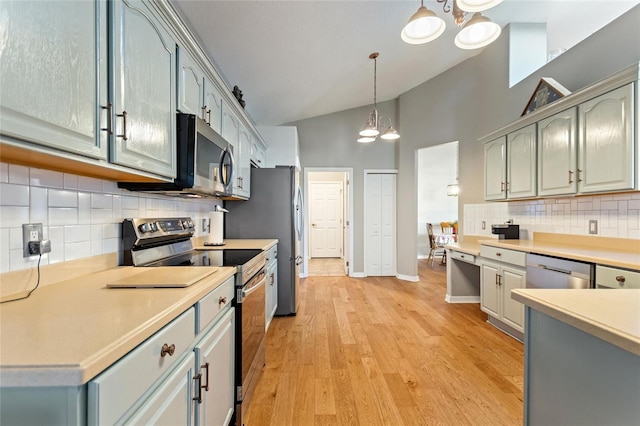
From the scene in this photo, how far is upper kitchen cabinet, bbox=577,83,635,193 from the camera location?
188cm

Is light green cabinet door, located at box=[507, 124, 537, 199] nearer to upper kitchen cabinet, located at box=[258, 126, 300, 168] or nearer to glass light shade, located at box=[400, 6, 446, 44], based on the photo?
glass light shade, located at box=[400, 6, 446, 44]

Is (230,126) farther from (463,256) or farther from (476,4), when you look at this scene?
(463,256)

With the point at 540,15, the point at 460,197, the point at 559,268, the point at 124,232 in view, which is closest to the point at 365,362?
the point at 559,268

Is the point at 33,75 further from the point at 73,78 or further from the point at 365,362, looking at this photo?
the point at 365,362

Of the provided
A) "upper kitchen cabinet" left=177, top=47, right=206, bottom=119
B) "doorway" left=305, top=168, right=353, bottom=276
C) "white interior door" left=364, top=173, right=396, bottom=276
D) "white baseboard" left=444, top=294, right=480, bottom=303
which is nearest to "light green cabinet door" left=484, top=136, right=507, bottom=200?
"white baseboard" left=444, top=294, right=480, bottom=303

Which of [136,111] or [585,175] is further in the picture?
[585,175]

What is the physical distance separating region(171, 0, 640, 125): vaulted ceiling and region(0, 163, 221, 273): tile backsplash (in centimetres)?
144

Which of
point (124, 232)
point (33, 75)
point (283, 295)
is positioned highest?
point (33, 75)

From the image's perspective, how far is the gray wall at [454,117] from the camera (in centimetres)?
243

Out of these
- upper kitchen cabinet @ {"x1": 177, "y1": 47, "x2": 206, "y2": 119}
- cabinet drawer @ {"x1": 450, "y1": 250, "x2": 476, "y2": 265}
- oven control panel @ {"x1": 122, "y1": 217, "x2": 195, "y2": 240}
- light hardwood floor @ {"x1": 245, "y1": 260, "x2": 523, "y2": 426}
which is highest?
upper kitchen cabinet @ {"x1": 177, "y1": 47, "x2": 206, "y2": 119}

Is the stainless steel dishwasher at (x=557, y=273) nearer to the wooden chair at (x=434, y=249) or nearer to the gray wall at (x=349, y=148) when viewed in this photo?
the gray wall at (x=349, y=148)

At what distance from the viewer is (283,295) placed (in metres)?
3.18

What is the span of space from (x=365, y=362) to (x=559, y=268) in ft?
5.32

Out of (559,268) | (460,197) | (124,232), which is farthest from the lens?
(460,197)
